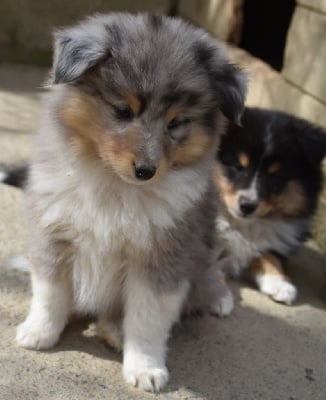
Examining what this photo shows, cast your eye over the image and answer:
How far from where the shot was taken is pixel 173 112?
2.25m

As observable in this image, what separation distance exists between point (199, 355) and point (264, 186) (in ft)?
4.16

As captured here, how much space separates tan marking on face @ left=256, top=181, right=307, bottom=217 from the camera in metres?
3.73

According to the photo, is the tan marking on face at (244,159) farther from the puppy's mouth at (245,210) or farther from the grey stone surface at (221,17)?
the grey stone surface at (221,17)

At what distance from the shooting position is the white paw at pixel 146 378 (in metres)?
2.46

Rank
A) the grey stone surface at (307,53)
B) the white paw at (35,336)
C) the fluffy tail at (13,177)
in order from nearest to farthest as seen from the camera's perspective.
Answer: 1. the white paw at (35,336)
2. the fluffy tail at (13,177)
3. the grey stone surface at (307,53)

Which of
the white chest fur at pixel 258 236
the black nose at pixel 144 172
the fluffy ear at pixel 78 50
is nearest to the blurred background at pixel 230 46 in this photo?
the white chest fur at pixel 258 236

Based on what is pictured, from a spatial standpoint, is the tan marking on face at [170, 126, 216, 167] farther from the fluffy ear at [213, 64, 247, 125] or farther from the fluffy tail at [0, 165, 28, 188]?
the fluffy tail at [0, 165, 28, 188]

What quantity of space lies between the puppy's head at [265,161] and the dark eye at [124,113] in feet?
5.11

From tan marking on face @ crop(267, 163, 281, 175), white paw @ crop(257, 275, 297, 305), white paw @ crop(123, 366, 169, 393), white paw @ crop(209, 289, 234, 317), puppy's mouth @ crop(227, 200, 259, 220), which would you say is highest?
tan marking on face @ crop(267, 163, 281, 175)

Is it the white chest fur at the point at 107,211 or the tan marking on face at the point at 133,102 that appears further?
the white chest fur at the point at 107,211

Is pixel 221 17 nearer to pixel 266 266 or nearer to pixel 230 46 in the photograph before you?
pixel 230 46

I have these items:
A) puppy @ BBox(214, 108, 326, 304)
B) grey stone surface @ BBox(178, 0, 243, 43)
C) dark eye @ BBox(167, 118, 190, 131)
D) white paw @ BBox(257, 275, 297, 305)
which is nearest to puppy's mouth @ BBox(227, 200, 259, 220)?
puppy @ BBox(214, 108, 326, 304)

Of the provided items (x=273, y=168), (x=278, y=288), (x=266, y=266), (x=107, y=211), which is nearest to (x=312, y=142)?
(x=273, y=168)

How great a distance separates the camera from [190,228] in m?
2.46
